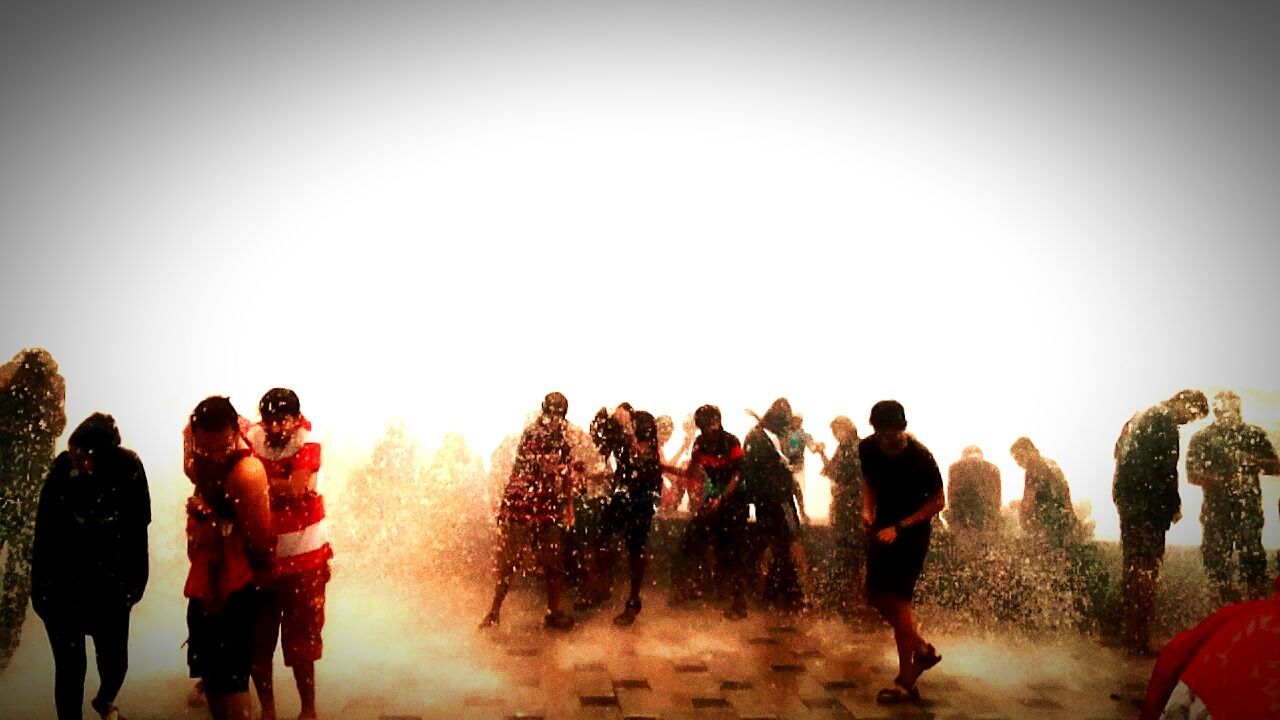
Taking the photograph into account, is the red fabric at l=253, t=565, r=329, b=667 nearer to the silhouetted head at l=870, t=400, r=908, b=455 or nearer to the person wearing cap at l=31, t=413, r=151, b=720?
the person wearing cap at l=31, t=413, r=151, b=720

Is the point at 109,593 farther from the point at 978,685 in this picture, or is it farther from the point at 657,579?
the point at 978,685

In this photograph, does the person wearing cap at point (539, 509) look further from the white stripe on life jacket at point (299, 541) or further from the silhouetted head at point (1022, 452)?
the silhouetted head at point (1022, 452)

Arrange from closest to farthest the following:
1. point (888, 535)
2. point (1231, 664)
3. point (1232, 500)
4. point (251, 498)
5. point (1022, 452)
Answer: point (1231, 664) → point (251, 498) → point (888, 535) → point (1232, 500) → point (1022, 452)

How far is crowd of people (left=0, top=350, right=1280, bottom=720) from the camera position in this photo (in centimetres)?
297

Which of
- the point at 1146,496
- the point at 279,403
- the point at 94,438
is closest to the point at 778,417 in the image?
the point at 1146,496

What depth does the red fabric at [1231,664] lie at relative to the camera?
2.09 metres

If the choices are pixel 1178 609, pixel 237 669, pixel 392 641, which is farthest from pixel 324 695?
pixel 1178 609

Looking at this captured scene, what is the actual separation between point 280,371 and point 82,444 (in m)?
1.18

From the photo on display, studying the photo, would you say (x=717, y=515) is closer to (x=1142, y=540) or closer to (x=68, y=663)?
(x=1142, y=540)

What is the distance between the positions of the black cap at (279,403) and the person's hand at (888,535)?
2687 millimetres

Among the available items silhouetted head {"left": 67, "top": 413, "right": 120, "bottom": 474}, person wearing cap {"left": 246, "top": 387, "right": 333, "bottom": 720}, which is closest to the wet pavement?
person wearing cap {"left": 246, "top": 387, "right": 333, "bottom": 720}

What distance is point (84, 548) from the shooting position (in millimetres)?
3254

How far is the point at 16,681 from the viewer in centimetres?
383

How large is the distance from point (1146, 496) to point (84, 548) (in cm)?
549
